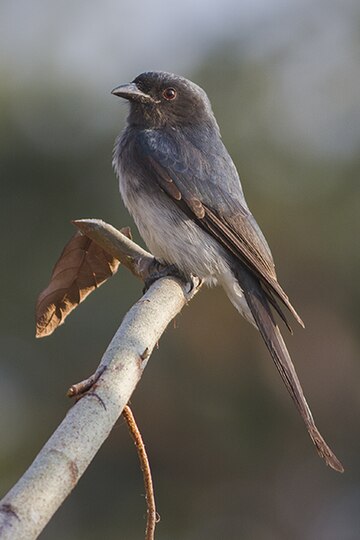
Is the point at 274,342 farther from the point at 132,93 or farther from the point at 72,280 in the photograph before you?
the point at 132,93

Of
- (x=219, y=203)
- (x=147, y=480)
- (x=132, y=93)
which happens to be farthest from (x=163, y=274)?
(x=147, y=480)

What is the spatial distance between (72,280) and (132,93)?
176 cm

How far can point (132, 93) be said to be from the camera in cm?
504

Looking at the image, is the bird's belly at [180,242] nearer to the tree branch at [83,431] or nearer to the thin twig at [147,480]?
the tree branch at [83,431]

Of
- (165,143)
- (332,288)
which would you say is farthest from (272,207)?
(165,143)

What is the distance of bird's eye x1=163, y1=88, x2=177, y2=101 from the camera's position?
518 centimetres

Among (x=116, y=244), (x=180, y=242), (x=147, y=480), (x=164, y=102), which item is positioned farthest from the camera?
(x=164, y=102)

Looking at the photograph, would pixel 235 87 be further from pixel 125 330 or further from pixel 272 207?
pixel 125 330

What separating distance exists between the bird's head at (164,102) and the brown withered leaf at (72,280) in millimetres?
1569

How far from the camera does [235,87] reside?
8.34 m

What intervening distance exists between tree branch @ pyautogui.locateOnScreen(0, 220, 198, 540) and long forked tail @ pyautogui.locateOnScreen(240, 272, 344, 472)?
69 centimetres

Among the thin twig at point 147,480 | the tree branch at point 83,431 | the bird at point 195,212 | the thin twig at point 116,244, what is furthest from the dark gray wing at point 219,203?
the thin twig at point 147,480

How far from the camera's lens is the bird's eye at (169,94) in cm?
518

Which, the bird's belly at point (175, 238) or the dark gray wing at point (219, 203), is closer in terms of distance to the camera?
the dark gray wing at point (219, 203)
